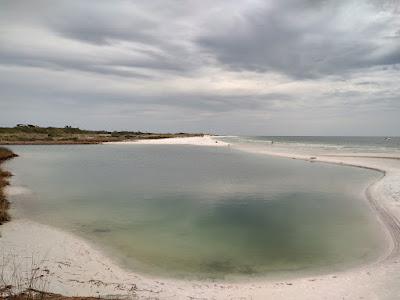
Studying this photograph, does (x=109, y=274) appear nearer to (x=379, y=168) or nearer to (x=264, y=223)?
(x=264, y=223)

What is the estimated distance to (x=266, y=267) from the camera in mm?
13609

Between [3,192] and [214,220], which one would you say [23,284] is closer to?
[214,220]

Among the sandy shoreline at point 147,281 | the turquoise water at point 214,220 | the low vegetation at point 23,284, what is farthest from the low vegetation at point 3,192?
the low vegetation at point 23,284

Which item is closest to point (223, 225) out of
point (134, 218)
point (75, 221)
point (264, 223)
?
point (264, 223)

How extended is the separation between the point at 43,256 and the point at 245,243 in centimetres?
806

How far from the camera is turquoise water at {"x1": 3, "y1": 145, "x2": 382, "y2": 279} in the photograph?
14.2 metres

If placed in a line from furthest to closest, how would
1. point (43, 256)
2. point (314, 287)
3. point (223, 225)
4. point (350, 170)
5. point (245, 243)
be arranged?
1. point (350, 170)
2. point (223, 225)
3. point (245, 243)
4. point (43, 256)
5. point (314, 287)

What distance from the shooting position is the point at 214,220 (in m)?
20.0

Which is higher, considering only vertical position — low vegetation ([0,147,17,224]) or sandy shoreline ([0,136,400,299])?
low vegetation ([0,147,17,224])

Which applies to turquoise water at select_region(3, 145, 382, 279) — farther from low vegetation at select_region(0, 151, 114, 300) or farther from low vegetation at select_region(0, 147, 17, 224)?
low vegetation at select_region(0, 151, 114, 300)

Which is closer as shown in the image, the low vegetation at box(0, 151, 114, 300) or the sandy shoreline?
the low vegetation at box(0, 151, 114, 300)

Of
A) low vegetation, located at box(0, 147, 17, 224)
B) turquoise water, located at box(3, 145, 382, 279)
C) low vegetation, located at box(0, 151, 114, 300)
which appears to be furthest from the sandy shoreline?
low vegetation, located at box(0, 147, 17, 224)

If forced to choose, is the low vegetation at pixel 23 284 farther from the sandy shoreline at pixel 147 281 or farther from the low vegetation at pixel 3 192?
the low vegetation at pixel 3 192

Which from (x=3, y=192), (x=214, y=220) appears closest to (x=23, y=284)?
(x=214, y=220)
